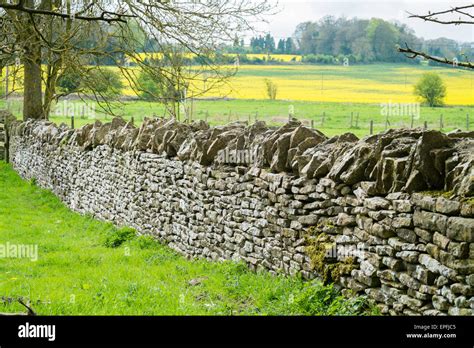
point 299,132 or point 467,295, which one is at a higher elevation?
point 299,132

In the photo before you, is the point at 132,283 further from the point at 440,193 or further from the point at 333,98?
the point at 333,98

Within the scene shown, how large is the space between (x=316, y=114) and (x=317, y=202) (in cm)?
3162

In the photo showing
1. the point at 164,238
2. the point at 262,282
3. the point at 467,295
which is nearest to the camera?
the point at 467,295

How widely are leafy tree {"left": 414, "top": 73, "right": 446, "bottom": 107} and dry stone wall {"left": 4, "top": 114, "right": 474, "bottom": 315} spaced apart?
29194mm

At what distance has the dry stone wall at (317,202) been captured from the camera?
4645mm

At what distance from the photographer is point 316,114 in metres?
37.4

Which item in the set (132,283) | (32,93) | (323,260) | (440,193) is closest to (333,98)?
(32,93)

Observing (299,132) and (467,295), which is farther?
(299,132)

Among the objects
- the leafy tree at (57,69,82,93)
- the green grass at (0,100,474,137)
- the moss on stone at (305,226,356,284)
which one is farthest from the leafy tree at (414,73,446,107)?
the moss on stone at (305,226,356,284)
